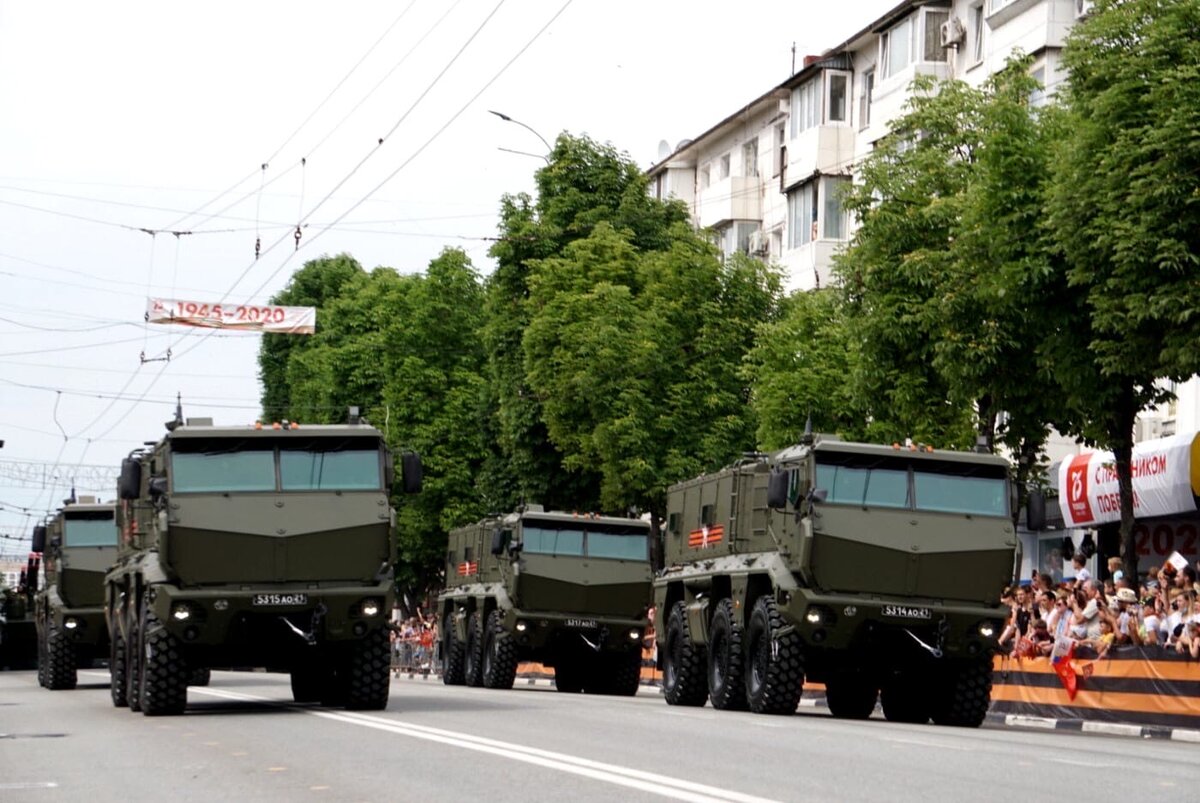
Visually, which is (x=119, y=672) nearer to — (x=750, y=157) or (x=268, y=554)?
(x=268, y=554)

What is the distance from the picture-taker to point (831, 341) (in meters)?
38.8

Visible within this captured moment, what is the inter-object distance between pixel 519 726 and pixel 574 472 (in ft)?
109

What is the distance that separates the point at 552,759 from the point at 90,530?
2253cm

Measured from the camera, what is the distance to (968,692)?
2269 cm

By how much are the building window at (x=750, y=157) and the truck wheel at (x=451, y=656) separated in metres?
28.3

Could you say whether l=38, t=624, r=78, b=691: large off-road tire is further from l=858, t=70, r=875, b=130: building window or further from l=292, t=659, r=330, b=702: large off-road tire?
l=858, t=70, r=875, b=130: building window

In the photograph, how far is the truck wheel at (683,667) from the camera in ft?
85.7

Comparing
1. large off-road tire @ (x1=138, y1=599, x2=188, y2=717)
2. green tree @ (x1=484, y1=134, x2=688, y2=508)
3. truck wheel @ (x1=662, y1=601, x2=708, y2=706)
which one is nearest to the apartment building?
green tree @ (x1=484, y1=134, x2=688, y2=508)

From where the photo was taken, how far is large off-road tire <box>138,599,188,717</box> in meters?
21.4

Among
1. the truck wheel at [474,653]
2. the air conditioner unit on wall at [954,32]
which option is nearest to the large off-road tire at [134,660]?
the truck wheel at [474,653]

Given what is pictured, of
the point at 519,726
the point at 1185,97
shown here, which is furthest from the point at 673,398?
the point at 519,726

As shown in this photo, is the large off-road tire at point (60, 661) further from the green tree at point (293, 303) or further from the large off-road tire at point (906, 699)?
the green tree at point (293, 303)

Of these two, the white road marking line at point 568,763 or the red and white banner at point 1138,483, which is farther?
the red and white banner at point 1138,483

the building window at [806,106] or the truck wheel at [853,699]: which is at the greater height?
the building window at [806,106]
